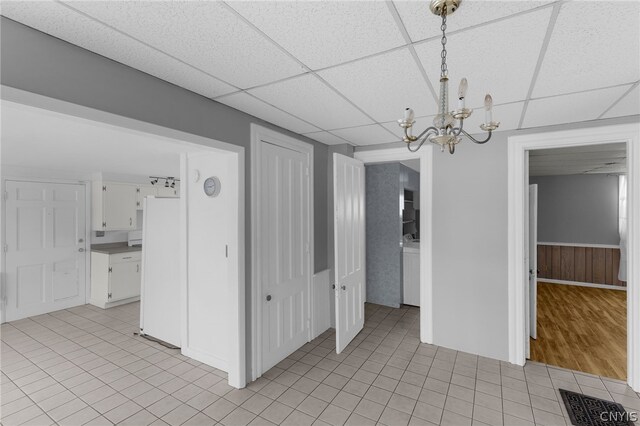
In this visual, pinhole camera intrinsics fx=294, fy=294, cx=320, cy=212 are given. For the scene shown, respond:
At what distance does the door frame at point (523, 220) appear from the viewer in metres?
2.64

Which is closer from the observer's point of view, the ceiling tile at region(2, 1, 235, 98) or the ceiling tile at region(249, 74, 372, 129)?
the ceiling tile at region(2, 1, 235, 98)

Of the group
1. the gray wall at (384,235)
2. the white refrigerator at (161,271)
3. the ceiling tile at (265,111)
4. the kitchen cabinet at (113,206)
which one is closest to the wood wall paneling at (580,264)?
the gray wall at (384,235)

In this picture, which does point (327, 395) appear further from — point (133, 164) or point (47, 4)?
point (133, 164)

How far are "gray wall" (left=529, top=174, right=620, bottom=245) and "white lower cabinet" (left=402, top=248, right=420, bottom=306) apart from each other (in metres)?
4.24

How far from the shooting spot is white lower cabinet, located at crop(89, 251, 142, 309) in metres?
5.11

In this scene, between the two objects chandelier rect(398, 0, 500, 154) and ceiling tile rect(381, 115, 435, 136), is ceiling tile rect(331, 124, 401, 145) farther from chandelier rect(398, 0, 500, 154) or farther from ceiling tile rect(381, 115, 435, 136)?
chandelier rect(398, 0, 500, 154)

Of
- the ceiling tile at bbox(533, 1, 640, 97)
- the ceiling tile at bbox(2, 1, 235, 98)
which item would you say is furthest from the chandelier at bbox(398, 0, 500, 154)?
the ceiling tile at bbox(2, 1, 235, 98)

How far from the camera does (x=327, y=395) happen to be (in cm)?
254

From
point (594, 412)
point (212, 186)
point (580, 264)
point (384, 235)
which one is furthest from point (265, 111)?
point (580, 264)

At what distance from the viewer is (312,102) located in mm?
2355

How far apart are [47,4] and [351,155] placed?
317 centimetres

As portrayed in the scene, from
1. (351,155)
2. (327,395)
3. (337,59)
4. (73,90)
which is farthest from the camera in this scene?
(351,155)

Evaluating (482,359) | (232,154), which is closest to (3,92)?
(232,154)

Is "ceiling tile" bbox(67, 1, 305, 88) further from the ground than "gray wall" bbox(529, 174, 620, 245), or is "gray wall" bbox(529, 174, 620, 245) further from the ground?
"ceiling tile" bbox(67, 1, 305, 88)
